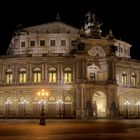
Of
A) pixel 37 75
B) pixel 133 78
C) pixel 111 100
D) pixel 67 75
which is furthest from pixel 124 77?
pixel 37 75

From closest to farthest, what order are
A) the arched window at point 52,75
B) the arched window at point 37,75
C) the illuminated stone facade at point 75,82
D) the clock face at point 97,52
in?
the illuminated stone facade at point 75,82, the clock face at point 97,52, the arched window at point 52,75, the arched window at point 37,75

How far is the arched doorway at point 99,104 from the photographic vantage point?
7227 centimetres

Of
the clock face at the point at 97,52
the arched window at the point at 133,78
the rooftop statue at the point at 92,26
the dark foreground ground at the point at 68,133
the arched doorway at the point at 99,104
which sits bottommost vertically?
the dark foreground ground at the point at 68,133

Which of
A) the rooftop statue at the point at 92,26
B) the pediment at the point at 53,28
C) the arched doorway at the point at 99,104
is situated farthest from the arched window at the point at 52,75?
the pediment at the point at 53,28

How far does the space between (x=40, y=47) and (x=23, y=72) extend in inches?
369

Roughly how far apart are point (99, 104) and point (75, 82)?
7.90 metres

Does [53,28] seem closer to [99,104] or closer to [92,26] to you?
[92,26]

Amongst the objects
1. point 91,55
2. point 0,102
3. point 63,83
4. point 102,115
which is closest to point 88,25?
point 91,55

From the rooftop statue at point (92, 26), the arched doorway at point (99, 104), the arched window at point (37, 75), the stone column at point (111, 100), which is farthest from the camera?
the rooftop statue at point (92, 26)

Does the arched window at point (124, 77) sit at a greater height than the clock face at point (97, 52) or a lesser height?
lesser

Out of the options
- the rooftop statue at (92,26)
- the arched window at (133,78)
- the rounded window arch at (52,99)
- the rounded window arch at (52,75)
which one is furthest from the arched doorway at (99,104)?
the rooftop statue at (92,26)

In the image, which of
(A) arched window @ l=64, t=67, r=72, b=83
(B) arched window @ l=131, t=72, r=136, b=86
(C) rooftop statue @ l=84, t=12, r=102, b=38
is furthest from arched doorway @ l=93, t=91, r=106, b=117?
(C) rooftop statue @ l=84, t=12, r=102, b=38

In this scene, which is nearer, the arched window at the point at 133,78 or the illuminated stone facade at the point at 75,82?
the illuminated stone facade at the point at 75,82

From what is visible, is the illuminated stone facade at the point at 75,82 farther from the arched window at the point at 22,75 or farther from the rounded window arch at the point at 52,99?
the rounded window arch at the point at 52,99
